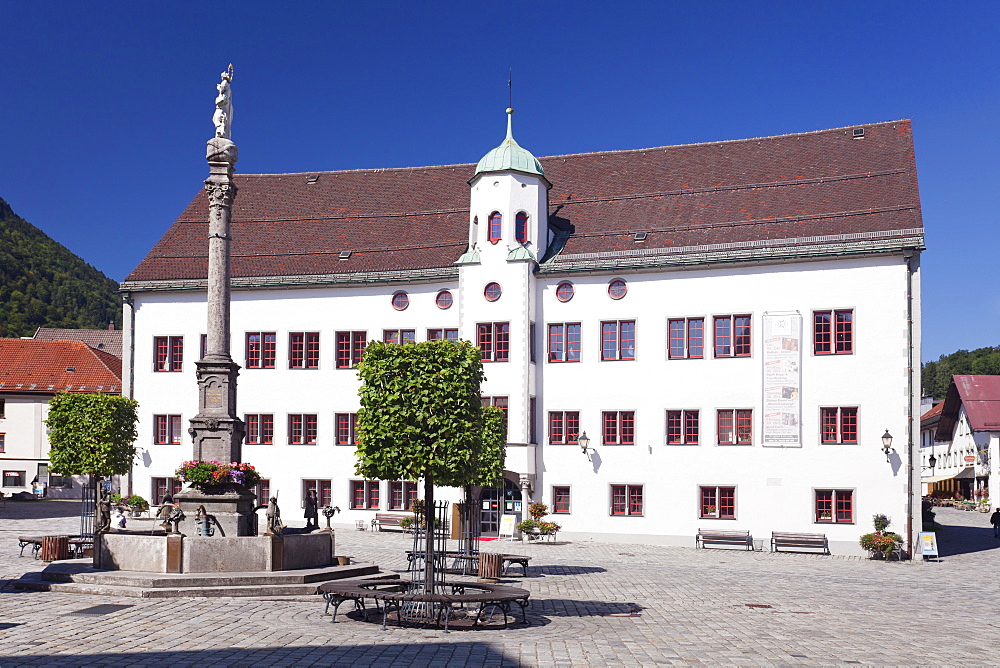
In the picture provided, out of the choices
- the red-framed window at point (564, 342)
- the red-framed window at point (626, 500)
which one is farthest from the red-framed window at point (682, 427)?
the red-framed window at point (564, 342)

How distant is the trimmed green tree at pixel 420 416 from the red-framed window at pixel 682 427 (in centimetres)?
2023

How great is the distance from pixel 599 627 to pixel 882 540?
20.2m

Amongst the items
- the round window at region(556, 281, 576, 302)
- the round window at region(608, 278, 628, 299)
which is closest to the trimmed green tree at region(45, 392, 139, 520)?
the round window at region(556, 281, 576, 302)

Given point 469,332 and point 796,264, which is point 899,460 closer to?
point 796,264

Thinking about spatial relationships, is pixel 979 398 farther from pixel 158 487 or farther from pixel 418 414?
pixel 418 414

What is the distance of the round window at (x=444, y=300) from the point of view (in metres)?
41.8

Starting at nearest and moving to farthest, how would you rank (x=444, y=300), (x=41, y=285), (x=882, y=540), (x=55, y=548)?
(x=55, y=548)
(x=882, y=540)
(x=444, y=300)
(x=41, y=285)

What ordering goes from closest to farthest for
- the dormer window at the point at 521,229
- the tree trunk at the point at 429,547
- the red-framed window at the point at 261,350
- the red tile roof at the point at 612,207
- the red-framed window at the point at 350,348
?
the tree trunk at the point at 429,547, the red tile roof at the point at 612,207, the dormer window at the point at 521,229, the red-framed window at the point at 350,348, the red-framed window at the point at 261,350

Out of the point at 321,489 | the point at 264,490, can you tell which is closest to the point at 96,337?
the point at 264,490

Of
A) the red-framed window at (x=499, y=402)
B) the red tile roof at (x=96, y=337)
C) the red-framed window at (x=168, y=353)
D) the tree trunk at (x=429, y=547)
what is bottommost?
the tree trunk at (x=429, y=547)

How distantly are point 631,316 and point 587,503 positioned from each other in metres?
7.22

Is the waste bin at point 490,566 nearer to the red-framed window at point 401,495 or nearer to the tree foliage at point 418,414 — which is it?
the tree foliage at point 418,414

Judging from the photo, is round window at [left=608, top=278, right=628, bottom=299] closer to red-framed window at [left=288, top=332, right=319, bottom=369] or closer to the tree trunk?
red-framed window at [left=288, top=332, right=319, bottom=369]

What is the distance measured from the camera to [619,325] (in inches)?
1563
